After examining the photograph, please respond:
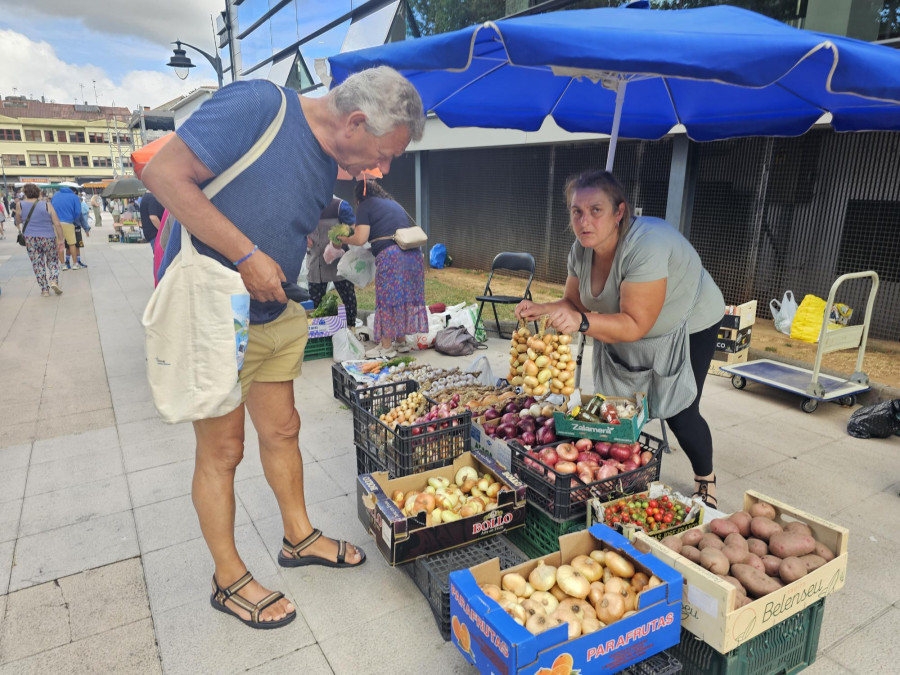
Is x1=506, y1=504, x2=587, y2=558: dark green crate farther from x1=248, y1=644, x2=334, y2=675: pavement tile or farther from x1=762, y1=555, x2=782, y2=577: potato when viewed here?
x1=248, y1=644, x2=334, y2=675: pavement tile

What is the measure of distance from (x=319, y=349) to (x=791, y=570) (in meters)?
4.99

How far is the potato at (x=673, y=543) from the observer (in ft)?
6.99

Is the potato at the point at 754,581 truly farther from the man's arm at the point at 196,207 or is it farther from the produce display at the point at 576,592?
the man's arm at the point at 196,207

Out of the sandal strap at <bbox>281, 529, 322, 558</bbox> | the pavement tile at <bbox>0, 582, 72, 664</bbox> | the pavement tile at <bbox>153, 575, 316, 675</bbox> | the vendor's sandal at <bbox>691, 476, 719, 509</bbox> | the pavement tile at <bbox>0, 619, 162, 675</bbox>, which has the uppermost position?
the vendor's sandal at <bbox>691, 476, 719, 509</bbox>

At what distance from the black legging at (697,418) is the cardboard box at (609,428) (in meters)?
0.28

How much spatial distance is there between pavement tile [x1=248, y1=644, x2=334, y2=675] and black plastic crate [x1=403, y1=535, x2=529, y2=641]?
455 millimetres

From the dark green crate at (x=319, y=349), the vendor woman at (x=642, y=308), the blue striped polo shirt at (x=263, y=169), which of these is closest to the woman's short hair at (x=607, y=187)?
the vendor woman at (x=642, y=308)

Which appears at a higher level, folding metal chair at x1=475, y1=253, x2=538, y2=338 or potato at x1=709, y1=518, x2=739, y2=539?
folding metal chair at x1=475, y1=253, x2=538, y2=338

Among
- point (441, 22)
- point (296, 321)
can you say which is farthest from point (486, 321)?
point (441, 22)

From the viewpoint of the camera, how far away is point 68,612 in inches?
93.7

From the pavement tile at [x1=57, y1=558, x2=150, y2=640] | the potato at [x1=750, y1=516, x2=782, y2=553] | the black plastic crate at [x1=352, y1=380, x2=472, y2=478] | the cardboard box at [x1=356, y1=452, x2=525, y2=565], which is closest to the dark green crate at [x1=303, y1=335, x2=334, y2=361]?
the black plastic crate at [x1=352, y1=380, x2=472, y2=478]

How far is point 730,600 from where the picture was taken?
173 cm

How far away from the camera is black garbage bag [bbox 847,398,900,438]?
4016 mm

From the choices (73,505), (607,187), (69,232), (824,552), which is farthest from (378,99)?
(69,232)
